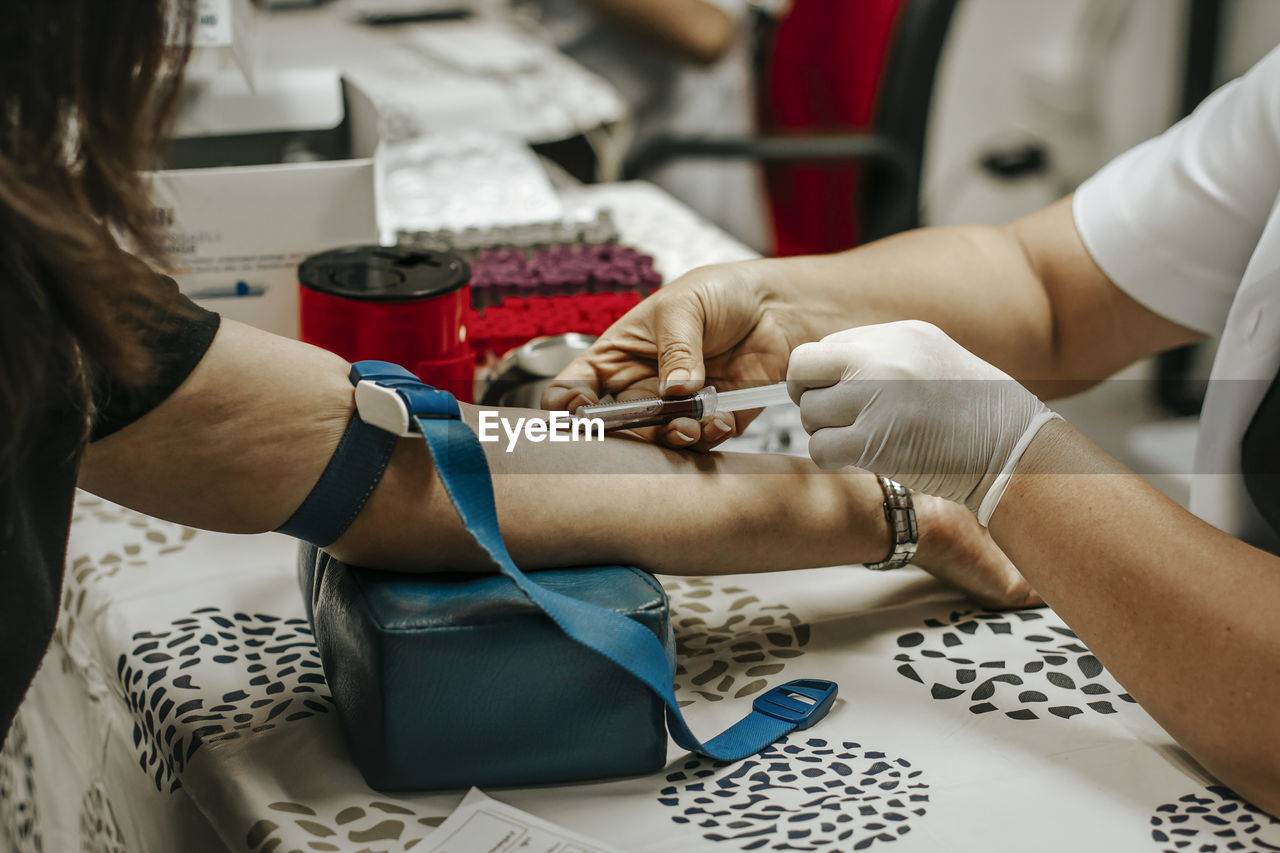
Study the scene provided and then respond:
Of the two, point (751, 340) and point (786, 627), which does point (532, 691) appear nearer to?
point (786, 627)

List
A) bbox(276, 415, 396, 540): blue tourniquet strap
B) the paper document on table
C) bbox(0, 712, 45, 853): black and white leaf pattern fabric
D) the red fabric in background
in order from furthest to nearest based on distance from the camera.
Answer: the red fabric in background, bbox(0, 712, 45, 853): black and white leaf pattern fabric, bbox(276, 415, 396, 540): blue tourniquet strap, the paper document on table

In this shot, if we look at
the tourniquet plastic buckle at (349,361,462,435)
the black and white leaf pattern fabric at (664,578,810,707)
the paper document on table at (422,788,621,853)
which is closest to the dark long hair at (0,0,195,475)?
the tourniquet plastic buckle at (349,361,462,435)

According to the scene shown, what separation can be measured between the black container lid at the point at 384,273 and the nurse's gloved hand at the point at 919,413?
0.32m

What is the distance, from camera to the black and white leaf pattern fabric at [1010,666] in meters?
0.71

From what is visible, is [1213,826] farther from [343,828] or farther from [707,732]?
[343,828]

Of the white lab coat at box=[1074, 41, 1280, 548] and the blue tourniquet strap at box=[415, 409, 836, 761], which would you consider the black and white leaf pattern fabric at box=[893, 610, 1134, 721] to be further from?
the white lab coat at box=[1074, 41, 1280, 548]

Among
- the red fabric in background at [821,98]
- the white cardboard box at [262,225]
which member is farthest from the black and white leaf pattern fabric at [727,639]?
the red fabric in background at [821,98]

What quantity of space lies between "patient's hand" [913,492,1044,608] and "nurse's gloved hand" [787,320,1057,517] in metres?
0.04

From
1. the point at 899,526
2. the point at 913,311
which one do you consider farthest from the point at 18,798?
the point at 913,311

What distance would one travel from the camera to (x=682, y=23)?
2.17 meters

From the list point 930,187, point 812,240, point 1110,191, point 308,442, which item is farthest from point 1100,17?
point 308,442

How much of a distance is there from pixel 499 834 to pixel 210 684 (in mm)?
253

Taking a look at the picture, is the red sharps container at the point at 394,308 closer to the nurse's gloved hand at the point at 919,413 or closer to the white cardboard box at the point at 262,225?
the white cardboard box at the point at 262,225

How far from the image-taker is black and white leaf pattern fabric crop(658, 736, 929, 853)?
1.96 ft
